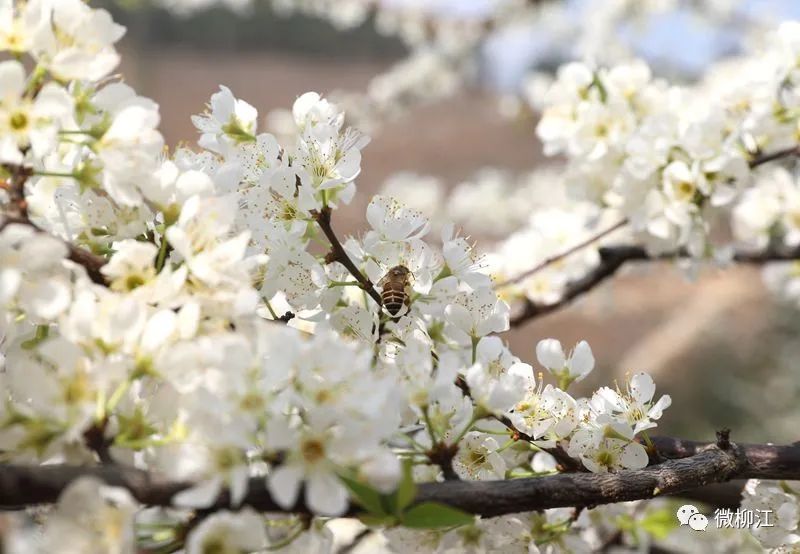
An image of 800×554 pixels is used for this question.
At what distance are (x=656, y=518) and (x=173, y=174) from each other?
0.70 m

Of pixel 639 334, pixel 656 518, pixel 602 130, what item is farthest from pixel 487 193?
pixel 639 334

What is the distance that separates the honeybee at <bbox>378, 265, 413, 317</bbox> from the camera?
0.74m

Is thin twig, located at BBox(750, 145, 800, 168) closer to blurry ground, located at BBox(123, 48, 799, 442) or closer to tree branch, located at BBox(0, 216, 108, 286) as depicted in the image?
blurry ground, located at BBox(123, 48, 799, 442)

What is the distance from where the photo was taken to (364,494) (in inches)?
20.2

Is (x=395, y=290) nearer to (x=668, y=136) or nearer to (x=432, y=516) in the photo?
(x=432, y=516)

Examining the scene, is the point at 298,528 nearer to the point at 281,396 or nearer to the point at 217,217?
the point at 281,396

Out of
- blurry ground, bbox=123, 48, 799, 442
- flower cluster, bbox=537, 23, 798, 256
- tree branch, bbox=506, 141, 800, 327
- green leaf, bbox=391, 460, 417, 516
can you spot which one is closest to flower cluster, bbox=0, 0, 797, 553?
green leaf, bbox=391, 460, 417, 516

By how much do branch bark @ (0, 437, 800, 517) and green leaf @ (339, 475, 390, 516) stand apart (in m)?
0.03

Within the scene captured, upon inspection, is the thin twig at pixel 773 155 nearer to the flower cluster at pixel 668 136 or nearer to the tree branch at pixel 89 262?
the flower cluster at pixel 668 136

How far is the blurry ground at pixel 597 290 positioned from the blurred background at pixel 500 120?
2cm

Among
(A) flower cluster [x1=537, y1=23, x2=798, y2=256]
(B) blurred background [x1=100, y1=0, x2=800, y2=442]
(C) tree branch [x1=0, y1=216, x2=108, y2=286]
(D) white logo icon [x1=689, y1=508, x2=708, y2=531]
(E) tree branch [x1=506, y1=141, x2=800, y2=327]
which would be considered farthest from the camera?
(B) blurred background [x1=100, y1=0, x2=800, y2=442]

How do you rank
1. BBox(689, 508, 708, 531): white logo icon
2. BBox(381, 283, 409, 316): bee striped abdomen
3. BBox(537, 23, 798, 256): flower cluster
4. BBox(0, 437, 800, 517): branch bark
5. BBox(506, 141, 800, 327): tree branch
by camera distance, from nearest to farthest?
BBox(0, 437, 800, 517): branch bark
BBox(381, 283, 409, 316): bee striped abdomen
BBox(689, 508, 708, 531): white logo icon
BBox(537, 23, 798, 256): flower cluster
BBox(506, 141, 800, 327): tree branch

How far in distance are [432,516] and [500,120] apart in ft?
49.6

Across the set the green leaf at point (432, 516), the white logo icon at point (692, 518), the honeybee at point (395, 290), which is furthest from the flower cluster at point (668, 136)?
the green leaf at point (432, 516)
